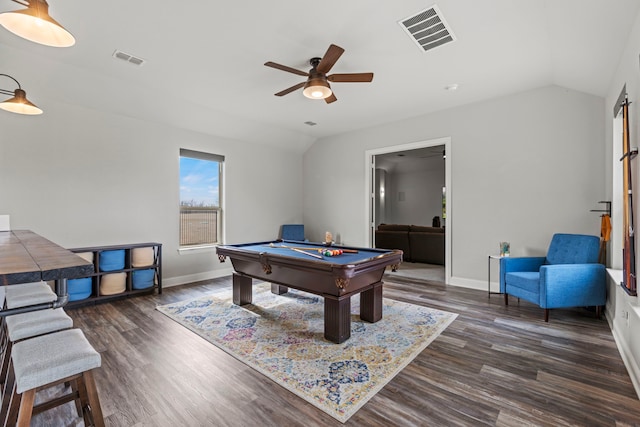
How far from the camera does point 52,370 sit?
131cm

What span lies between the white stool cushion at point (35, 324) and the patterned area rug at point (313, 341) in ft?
4.27

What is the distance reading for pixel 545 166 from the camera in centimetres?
417

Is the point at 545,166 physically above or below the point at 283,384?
above

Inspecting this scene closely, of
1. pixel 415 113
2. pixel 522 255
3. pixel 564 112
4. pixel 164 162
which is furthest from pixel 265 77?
pixel 522 255

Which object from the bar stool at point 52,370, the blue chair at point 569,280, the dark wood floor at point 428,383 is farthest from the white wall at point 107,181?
the blue chair at point 569,280

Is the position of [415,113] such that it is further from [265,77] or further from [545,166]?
[265,77]

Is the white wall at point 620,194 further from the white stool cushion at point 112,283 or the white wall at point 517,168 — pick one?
the white stool cushion at point 112,283

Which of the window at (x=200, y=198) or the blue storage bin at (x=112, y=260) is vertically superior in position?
the window at (x=200, y=198)

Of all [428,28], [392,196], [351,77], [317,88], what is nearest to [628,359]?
[428,28]

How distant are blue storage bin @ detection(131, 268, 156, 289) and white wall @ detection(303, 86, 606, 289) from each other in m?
4.68

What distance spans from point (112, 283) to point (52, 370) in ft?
10.8

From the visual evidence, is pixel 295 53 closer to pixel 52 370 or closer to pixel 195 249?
pixel 52 370

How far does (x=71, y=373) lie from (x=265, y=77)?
351 cm

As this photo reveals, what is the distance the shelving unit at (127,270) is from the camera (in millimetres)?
3990
